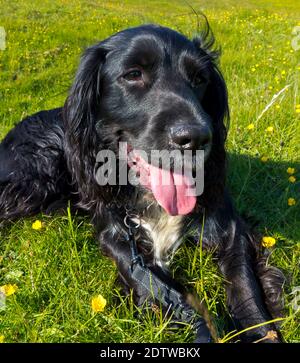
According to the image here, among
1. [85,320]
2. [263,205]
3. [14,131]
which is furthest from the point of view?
[14,131]

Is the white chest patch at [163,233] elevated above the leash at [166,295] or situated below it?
below

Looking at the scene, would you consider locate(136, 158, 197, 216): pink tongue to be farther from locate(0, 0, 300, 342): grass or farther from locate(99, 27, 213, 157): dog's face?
locate(0, 0, 300, 342): grass

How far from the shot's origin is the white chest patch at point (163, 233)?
8.51 feet

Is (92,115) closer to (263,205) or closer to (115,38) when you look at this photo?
(115,38)

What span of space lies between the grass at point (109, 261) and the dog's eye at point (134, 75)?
2.56 ft

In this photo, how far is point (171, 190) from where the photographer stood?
2.26 meters

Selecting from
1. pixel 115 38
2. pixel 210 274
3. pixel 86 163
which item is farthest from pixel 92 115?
pixel 210 274

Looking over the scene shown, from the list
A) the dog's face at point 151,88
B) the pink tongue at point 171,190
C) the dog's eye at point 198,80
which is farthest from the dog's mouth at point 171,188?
the dog's eye at point 198,80

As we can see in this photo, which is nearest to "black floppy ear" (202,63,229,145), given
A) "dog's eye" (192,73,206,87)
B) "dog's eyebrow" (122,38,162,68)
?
"dog's eye" (192,73,206,87)

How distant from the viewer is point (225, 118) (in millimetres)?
2799

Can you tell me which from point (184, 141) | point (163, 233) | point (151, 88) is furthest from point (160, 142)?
point (163, 233)

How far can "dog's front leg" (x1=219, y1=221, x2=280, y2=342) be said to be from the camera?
6.72 feet

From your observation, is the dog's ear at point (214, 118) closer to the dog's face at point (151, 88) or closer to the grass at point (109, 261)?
the dog's face at point (151, 88)
